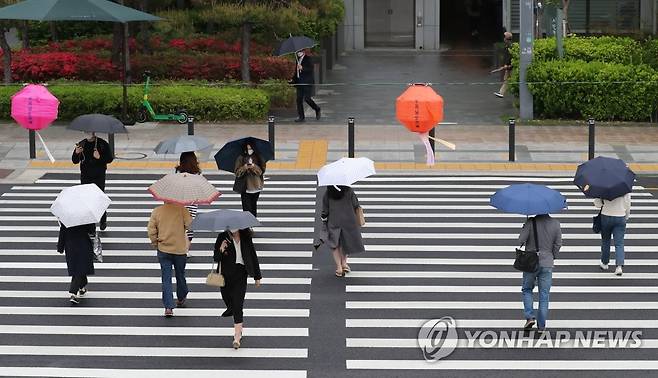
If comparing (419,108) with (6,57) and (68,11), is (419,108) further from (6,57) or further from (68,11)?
(6,57)

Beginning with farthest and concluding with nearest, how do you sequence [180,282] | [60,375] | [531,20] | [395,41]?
[395,41] → [531,20] → [180,282] → [60,375]

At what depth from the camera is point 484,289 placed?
1694 centimetres

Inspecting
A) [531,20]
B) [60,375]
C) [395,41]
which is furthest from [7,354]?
[395,41]

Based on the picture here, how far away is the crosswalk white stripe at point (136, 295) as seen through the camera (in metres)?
16.6

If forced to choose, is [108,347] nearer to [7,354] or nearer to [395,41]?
[7,354]

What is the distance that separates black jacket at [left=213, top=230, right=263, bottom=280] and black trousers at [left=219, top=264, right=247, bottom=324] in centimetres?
5

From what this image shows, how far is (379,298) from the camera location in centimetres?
1655

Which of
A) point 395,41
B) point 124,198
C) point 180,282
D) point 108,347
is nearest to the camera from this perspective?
point 108,347

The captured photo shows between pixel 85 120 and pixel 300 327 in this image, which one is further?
pixel 85 120

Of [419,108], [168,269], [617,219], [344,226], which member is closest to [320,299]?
[344,226]

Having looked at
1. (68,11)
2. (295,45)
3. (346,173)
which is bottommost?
(346,173)

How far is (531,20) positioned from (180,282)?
15706 millimetres

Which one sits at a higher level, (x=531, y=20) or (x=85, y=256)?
(x=531, y=20)

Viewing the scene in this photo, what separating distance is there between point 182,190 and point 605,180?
5339 mm
